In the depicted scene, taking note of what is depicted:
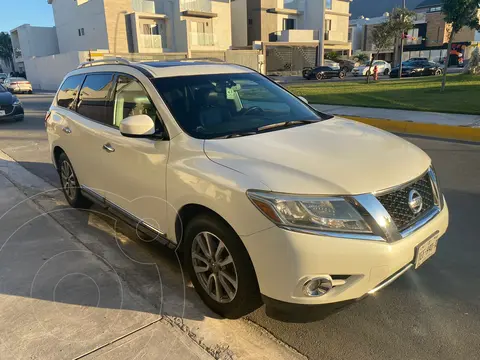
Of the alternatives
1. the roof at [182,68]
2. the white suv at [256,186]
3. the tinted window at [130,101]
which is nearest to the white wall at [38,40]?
the roof at [182,68]

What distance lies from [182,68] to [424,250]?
253cm

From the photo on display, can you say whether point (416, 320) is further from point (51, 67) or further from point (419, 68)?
point (51, 67)

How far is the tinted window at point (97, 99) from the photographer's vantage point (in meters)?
3.94

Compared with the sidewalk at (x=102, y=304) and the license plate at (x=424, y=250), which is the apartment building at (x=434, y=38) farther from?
the sidewalk at (x=102, y=304)

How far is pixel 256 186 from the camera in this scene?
2359 mm

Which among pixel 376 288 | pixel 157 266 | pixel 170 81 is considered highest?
pixel 170 81

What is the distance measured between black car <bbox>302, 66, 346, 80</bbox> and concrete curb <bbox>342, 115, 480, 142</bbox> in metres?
28.3

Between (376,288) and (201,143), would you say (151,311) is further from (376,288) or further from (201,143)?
(376,288)

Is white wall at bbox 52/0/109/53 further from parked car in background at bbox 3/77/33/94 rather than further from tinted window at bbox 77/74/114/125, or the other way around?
tinted window at bbox 77/74/114/125

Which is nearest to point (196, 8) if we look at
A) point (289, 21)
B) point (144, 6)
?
point (144, 6)

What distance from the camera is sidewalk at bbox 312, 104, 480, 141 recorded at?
889 centimetres

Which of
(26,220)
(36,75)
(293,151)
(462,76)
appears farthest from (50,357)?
(36,75)

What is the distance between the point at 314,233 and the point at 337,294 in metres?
0.39

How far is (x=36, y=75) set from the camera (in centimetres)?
4319
